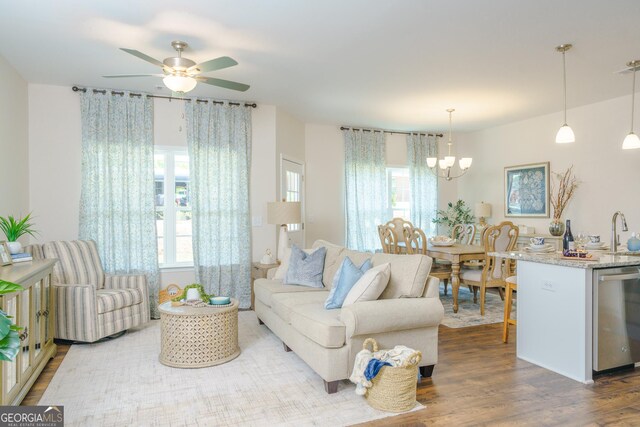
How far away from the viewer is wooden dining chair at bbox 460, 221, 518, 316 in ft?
16.7

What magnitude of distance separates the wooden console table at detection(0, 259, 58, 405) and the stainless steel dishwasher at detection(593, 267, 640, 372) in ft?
13.0

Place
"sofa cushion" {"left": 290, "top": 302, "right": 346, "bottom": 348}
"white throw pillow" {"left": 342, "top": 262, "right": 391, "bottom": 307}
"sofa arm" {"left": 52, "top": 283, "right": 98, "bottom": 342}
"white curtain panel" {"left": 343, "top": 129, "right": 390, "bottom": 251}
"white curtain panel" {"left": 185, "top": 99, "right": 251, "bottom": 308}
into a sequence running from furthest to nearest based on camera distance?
1. "white curtain panel" {"left": 343, "top": 129, "right": 390, "bottom": 251}
2. "white curtain panel" {"left": 185, "top": 99, "right": 251, "bottom": 308}
3. "sofa arm" {"left": 52, "top": 283, "right": 98, "bottom": 342}
4. "white throw pillow" {"left": 342, "top": 262, "right": 391, "bottom": 307}
5. "sofa cushion" {"left": 290, "top": 302, "right": 346, "bottom": 348}

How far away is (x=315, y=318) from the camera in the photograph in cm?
307

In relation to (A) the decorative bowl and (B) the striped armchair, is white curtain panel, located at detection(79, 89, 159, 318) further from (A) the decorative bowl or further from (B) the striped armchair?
(A) the decorative bowl

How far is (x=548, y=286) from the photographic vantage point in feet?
11.3

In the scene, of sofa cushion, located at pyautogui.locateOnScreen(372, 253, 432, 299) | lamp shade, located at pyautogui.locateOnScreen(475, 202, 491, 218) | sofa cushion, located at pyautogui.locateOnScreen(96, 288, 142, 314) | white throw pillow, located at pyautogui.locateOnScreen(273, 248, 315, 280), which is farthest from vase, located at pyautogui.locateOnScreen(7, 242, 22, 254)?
lamp shade, located at pyautogui.locateOnScreen(475, 202, 491, 218)

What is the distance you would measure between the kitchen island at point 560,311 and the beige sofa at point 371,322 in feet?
3.06

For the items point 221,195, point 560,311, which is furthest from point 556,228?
point 221,195

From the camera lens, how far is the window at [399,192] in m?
7.57

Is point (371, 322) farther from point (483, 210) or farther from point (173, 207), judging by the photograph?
point (483, 210)

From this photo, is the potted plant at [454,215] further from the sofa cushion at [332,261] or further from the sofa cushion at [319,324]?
the sofa cushion at [319,324]

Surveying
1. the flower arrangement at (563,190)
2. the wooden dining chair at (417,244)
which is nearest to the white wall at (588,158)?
the flower arrangement at (563,190)

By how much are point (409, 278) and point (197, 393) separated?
1.73 meters

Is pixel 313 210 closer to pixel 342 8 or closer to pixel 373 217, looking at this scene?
pixel 373 217
